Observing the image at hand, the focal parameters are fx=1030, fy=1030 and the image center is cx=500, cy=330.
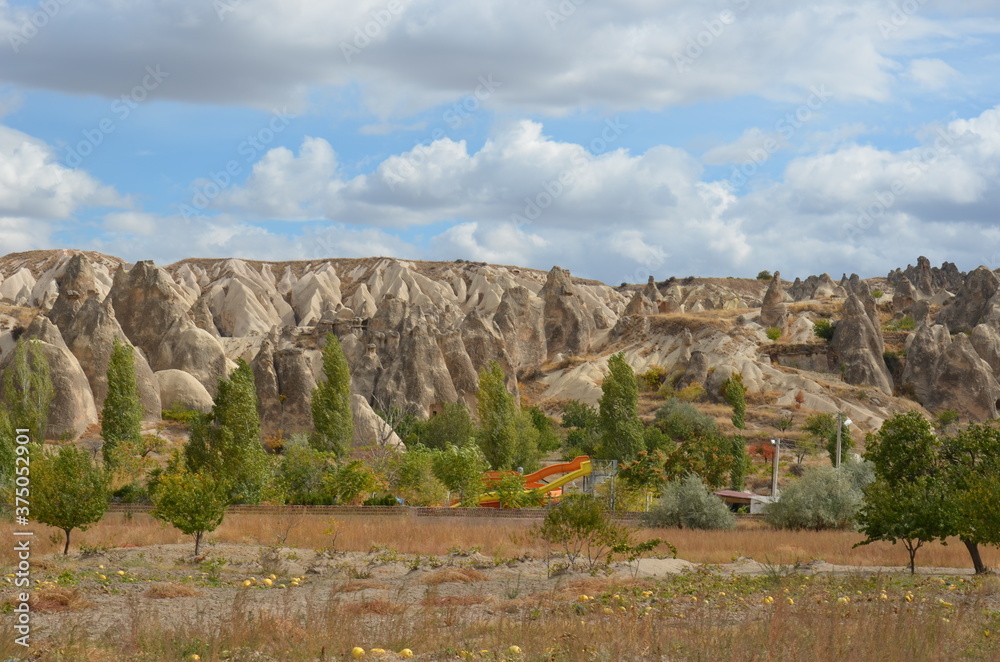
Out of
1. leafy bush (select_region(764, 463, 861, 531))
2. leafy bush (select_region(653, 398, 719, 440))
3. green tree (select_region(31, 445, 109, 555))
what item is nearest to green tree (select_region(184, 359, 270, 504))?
green tree (select_region(31, 445, 109, 555))

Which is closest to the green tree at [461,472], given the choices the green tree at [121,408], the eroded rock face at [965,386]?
the green tree at [121,408]

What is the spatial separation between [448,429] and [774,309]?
42742 mm

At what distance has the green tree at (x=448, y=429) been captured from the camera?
48.6 metres

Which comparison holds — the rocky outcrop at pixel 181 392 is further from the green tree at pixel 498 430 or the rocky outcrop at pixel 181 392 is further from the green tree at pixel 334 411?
the green tree at pixel 498 430

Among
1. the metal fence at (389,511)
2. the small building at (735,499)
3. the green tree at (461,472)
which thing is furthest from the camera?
the small building at (735,499)

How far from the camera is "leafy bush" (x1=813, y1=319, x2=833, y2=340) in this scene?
76.0 meters

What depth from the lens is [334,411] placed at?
42.5 meters

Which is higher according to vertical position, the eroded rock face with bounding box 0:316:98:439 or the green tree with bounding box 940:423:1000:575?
the eroded rock face with bounding box 0:316:98:439

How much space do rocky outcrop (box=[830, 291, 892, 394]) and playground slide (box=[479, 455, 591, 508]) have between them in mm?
34780

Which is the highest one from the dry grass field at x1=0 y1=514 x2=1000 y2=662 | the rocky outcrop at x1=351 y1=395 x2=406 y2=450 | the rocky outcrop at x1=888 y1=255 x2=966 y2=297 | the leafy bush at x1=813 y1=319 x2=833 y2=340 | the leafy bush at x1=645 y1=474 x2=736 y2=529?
the rocky outcrop at x1=888 y1=255 x2=966 y2=297

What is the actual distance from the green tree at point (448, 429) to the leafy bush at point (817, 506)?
21.4 metres

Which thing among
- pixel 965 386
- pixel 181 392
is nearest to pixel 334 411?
pixel 181 392

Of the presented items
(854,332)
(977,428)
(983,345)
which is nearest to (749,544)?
(977,428)

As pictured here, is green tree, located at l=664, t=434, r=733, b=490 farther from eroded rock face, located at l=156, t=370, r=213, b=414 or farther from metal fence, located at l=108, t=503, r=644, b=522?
eroded rock face, located at l=156, t=370, r=213, b=414
